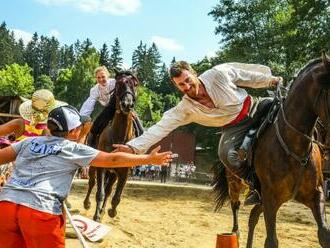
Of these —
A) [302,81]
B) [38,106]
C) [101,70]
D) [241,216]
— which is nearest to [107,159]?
[38,106]

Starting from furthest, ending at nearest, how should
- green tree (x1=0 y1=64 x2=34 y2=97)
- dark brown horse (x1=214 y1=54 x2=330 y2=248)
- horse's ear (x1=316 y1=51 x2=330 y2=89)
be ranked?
green tree (x1=0 y1=64 x2=34 y2=97) < dark brown horse (x1=214 y1=54 x2=330 y2=248) < horse's ear (x1=316 y1=51 x2=330 y2=89)

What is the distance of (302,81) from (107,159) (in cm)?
290

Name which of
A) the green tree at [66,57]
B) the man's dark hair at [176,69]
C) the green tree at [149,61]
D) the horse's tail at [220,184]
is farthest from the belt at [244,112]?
the green tree at [66,57]

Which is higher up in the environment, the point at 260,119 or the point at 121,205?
the point at 260,119

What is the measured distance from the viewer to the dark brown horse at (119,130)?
9141 millimetres

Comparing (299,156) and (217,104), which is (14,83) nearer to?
(217,104)

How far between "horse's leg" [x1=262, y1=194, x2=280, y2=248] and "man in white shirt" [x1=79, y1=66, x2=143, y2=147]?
14.7 ft

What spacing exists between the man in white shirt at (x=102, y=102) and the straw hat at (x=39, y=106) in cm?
410

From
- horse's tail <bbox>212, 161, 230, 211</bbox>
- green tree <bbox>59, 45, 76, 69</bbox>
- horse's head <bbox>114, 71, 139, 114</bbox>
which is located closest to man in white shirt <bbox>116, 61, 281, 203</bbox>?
horse's tail <bbox>212, 161, 230, 211</bbox>

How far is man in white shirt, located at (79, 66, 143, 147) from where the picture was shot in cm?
1007

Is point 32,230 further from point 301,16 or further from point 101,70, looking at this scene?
point 301,16

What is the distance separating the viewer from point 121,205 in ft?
48.6

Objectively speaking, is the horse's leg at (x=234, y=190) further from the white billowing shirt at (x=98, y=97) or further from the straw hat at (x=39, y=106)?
the straw hat at (x=39, y=106)

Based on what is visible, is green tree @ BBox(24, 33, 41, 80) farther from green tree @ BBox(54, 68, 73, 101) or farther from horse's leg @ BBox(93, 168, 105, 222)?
horse's leg @ BBox(93, 168, 105, 222)
